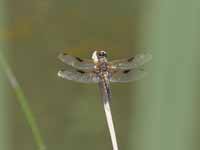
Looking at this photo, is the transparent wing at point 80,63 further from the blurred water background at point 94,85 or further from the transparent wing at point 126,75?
the blurred water background at point 94,85

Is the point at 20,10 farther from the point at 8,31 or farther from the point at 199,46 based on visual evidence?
the point at 199,46

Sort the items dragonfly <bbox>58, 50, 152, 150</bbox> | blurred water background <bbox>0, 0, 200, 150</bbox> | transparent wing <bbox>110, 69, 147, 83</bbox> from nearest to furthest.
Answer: dragonfly <bbox>58, 50, 152, 150</bbox>
transparent wing <bbox>110, 69, 147, 83</bbox>
blurred water background <bbox>0, 0, 200, 150</bbox>

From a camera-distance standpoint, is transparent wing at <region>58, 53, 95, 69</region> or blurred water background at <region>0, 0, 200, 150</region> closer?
transparent wing at <region>58, 53, 95, 69</region>

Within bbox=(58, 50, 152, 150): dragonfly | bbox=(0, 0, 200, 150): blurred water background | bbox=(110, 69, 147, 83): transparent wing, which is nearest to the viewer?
bbox=(58, 50, 152, 150): dragonfly

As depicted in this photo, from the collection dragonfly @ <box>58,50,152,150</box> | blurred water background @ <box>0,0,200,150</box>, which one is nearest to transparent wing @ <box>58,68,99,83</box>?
dragonfly @ <box>58,50,152,150</box>

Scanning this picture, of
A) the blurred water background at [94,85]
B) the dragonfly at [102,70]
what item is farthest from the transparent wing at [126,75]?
the blurred water background at [94,85]

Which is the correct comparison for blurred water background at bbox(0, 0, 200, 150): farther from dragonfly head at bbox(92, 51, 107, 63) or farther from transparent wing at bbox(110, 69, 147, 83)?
dragonfly head at bbox(92, 51, 107, 63)

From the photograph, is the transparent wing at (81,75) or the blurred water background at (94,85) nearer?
the transparent wing at (81,75)

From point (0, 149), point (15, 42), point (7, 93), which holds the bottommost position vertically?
point (0, 149)

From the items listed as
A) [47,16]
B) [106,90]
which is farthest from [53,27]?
[106,90]
